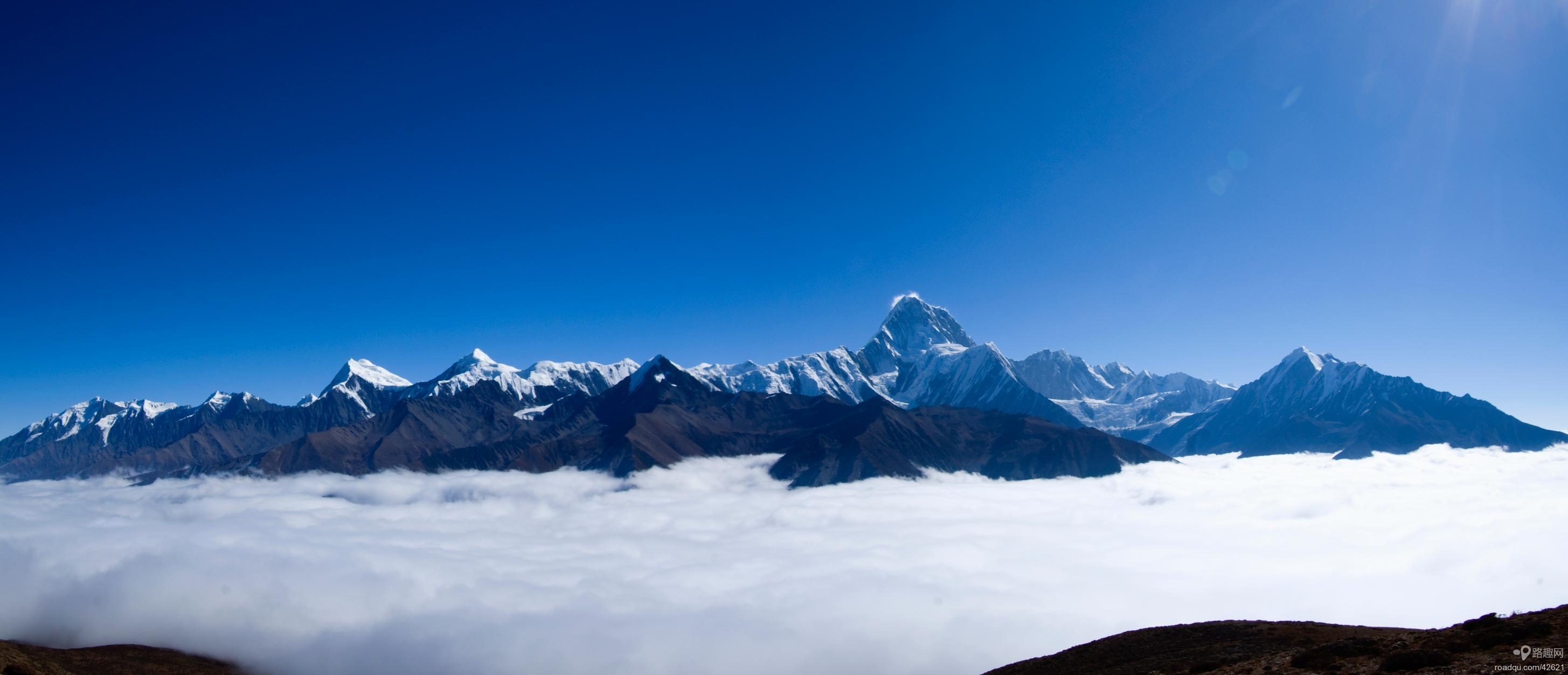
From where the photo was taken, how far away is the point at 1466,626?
166 ft

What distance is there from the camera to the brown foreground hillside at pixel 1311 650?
134 feet

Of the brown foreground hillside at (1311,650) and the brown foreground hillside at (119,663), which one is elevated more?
the brown foreground hillside at (1311,650)

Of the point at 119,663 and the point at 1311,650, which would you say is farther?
the point at 119,663

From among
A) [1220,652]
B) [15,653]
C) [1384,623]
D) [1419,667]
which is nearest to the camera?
[1419,667]

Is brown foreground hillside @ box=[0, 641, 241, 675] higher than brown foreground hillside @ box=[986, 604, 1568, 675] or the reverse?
the reverse

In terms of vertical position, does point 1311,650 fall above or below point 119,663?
above

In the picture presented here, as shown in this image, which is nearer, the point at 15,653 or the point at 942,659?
the point at 15,653

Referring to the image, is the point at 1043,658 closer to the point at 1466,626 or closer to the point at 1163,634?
the point at 1163,634

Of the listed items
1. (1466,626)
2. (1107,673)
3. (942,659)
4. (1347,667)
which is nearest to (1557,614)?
(1466,626)

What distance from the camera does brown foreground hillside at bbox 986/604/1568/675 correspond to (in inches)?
1612

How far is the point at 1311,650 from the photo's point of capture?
51.8 meters

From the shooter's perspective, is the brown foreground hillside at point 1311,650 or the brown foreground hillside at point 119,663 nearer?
the brown foreground hillside at point 1311,650

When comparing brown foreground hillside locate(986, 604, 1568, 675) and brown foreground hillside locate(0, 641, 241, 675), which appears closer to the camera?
brown foreground hillside locate(986, 604, 1568, 675)

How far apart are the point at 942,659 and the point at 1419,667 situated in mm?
160454
